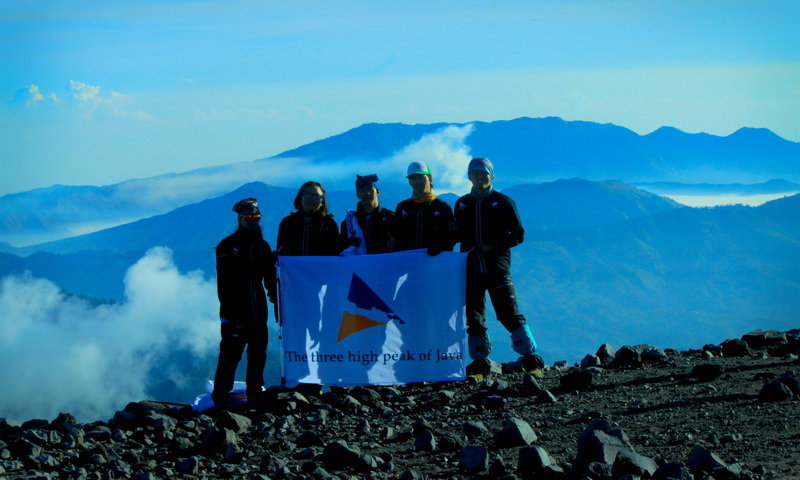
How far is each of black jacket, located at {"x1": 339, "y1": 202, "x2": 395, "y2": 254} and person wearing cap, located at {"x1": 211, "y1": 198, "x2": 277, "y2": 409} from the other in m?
1.07

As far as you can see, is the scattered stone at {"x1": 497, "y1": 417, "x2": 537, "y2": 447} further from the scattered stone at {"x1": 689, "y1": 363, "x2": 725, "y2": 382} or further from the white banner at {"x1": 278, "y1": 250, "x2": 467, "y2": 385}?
the scattered stone at {"x1": 689, "y1": 363, "x2": 725, "y2": 382}

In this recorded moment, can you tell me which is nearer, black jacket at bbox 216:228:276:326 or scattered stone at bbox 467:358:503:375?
black jacket at bbox 216:228:276:326

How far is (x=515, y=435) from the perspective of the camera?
8414mm

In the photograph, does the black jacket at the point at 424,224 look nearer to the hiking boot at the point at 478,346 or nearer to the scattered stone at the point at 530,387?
the hiking boot at the point at 478,346

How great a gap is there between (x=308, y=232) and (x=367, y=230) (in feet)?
2.41

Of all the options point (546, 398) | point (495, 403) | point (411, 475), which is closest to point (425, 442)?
point (411, 475)

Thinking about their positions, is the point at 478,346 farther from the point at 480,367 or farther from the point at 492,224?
the point at 492,224

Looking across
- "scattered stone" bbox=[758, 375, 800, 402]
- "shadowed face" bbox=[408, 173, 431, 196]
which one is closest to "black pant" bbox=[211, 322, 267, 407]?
"shadowed face" bbox=[408, 173, 431, 196]

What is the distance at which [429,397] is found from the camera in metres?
11.0

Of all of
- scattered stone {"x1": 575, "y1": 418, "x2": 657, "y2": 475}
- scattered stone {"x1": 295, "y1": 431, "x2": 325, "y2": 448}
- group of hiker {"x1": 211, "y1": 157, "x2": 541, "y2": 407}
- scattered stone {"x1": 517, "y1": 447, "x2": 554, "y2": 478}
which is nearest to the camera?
scattered stone {"x1": 575, "y1": 418, "x2": 657, "y2": 475}

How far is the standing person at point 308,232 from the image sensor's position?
11.5 m

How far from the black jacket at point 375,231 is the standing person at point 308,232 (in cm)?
16

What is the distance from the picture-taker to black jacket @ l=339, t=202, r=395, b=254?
11.8 meters

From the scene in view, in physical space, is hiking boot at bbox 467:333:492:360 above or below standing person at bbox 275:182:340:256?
below
